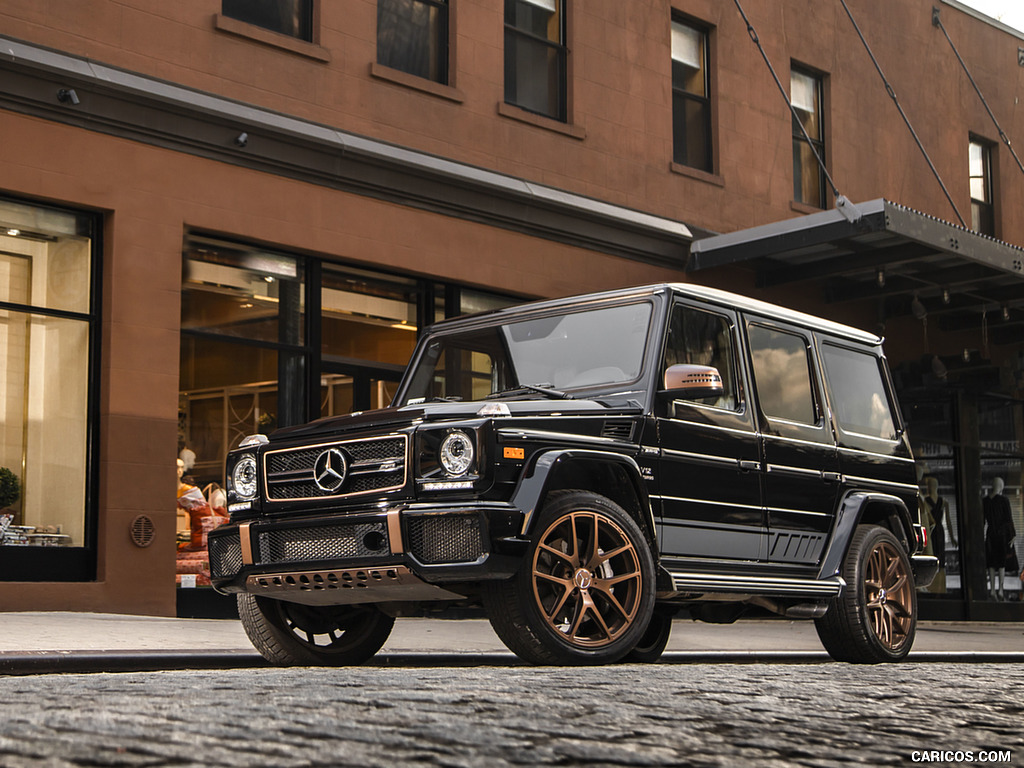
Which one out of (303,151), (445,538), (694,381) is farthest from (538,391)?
(303,151)

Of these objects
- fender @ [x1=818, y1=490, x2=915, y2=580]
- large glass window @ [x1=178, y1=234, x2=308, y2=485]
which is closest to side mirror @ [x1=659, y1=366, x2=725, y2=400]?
fender @ [x1=818, y1=490, x2=915, y2=580]

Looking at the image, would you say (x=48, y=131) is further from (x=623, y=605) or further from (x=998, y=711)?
(x=998, y=711)

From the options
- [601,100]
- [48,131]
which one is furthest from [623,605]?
[601,100]

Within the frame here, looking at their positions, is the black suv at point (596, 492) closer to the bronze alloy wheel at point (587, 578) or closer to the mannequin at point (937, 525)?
the bronze alloy wheel at point (587, 578)

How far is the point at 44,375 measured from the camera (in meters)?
12.3

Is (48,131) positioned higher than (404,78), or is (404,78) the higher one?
(404,78)

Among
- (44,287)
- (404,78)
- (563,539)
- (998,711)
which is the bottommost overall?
(998,711)

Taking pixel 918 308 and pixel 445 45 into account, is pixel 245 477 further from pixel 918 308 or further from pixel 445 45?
pixel 918 308

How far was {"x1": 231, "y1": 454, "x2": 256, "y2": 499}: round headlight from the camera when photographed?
7660mm

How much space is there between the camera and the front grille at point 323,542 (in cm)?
680

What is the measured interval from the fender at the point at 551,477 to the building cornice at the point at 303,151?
7144 millimetres

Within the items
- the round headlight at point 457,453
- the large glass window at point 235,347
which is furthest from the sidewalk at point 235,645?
the round headlight at point 457,453

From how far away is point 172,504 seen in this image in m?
12.7

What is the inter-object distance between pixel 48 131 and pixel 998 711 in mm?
9947
